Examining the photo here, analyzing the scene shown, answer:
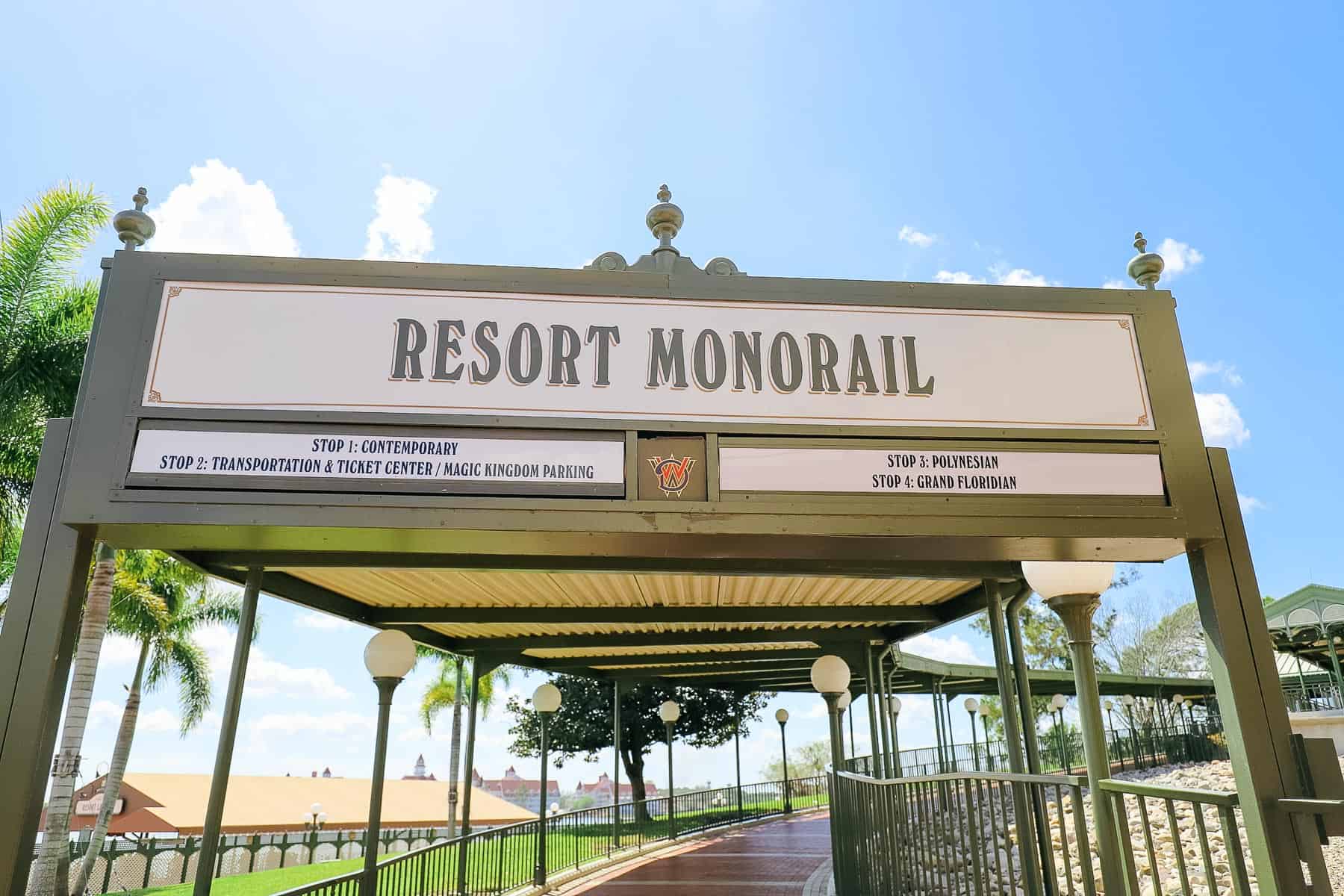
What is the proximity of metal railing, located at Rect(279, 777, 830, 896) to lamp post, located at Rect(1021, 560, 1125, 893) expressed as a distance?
16.0 feet

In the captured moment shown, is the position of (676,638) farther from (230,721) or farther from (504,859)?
(230,721)

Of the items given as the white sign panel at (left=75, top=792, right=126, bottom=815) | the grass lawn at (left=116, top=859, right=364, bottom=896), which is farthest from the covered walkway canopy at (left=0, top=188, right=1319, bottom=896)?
the white sign panel at (left=75, top=792, right=126, bottom=815)

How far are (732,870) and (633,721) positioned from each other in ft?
52.1

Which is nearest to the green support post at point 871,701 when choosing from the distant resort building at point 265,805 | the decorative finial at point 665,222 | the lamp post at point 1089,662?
the lamp post at point 1089,662

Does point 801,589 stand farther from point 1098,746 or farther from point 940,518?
point 940,518

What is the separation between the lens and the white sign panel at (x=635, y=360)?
313cm

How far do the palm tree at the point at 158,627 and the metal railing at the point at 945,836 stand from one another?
12.7 m

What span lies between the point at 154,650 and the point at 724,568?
1876cm

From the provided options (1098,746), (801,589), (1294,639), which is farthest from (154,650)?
(1294,639)

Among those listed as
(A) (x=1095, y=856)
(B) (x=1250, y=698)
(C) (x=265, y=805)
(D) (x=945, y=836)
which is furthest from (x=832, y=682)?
(C) (x=265, y=805)

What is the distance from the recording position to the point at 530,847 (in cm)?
1252

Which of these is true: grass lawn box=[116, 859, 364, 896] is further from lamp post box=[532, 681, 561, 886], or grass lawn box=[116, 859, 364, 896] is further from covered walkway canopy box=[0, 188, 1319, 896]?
covered walkway canopy box=[0, 188, 1319, 896]

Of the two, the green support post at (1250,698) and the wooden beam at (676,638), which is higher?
the wooden beam at (676,638)

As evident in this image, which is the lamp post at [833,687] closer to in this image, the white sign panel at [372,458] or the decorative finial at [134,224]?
the white sign panel at [372,458]
